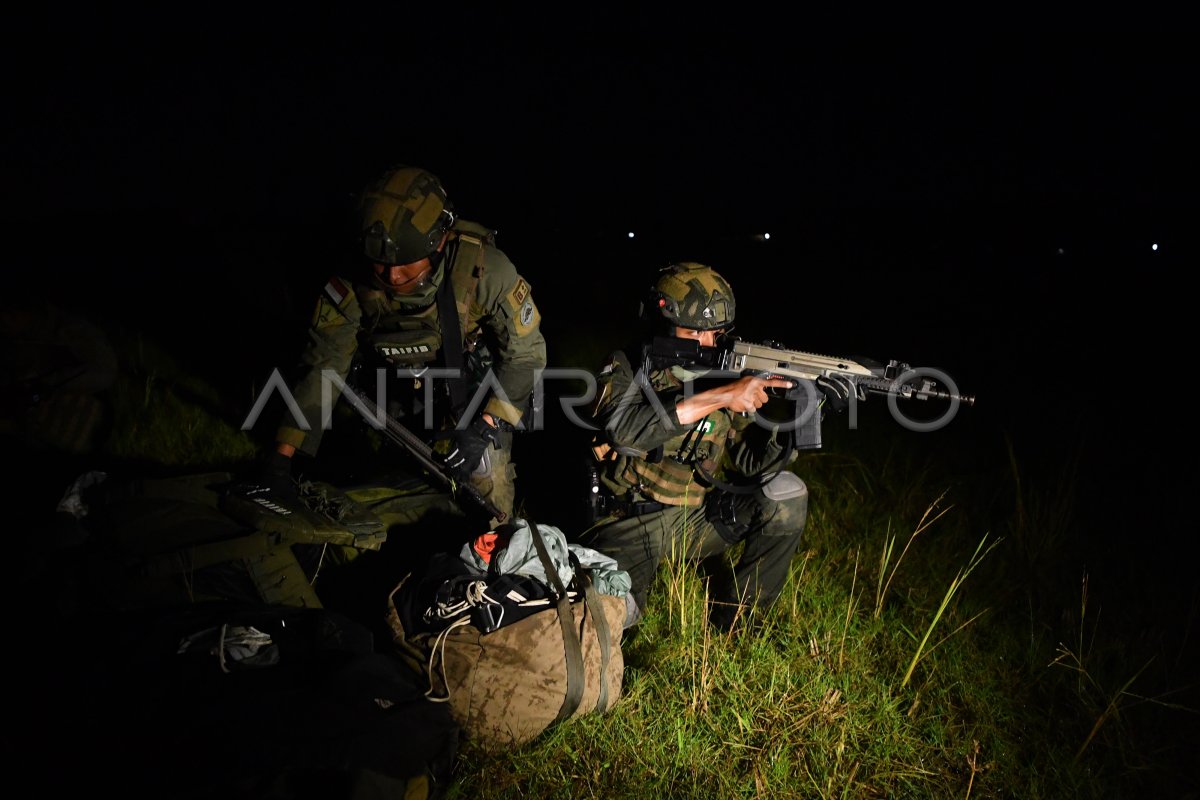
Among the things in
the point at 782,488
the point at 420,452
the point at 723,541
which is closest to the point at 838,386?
the point at 782,488

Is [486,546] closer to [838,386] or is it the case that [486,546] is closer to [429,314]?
[429,314]

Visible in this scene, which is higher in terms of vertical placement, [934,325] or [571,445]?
[934,325]

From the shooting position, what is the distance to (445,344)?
3881 mm

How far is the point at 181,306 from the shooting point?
8680mm

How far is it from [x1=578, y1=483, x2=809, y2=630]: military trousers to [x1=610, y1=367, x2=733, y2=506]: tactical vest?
5.1 inches

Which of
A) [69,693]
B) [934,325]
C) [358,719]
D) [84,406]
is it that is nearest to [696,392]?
[358,719]

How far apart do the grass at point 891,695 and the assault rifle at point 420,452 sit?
110 cm

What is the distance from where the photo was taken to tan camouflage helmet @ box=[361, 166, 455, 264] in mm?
3469

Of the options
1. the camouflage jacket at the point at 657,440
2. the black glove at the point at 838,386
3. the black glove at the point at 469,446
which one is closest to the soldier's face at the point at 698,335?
the camouflage jacket at the point at 657,440

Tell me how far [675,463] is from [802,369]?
77cm

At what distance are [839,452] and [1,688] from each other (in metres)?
4.83

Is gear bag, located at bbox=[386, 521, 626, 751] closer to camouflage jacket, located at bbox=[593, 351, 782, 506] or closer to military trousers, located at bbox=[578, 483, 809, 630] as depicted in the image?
military trousers, located at bbox=[578, 483, 809, 630]

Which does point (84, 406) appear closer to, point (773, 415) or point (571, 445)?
point (571, 445)

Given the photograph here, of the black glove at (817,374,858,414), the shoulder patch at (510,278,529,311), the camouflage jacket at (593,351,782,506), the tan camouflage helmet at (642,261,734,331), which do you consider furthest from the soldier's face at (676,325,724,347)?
the shoulder patch at (510,278,529,311)
